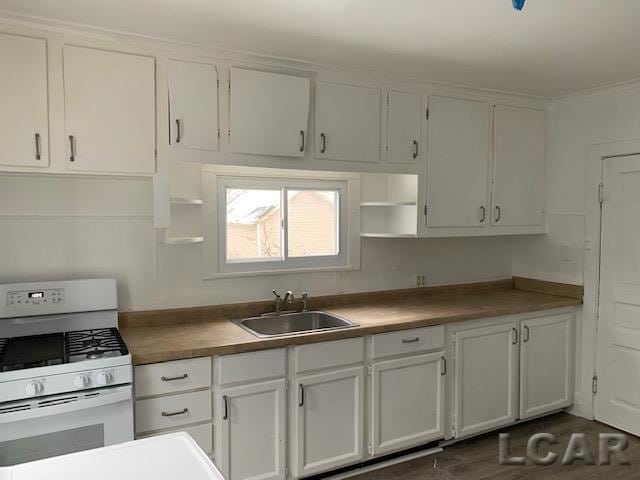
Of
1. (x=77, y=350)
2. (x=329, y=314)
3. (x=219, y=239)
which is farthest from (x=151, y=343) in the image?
(x=329, y=314)

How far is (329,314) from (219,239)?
787 mm

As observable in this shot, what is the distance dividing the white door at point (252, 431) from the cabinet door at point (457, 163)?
1.48 metres

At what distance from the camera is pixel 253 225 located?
123 inches

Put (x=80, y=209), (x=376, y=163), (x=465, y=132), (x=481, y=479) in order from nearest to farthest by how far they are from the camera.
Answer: (x=80, y=209)
(x=481, y=479)
(x=376, y=163)
(x=465, y=132)

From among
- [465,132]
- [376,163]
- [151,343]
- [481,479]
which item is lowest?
[481,479]

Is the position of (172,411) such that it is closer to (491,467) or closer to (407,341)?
(407,341)

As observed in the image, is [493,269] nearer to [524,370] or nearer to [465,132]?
[524,370]

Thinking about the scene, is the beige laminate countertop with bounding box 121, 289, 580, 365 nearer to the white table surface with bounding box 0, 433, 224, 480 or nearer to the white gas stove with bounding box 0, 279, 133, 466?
the white gas stove with bounding box 0, 279, 133, 466

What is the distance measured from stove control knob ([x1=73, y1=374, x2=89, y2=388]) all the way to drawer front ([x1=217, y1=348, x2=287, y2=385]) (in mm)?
590

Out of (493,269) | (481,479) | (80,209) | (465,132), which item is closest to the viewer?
(80,209)

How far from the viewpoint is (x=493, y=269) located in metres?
4.02

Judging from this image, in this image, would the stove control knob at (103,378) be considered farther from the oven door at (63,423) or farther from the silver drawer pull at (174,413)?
the silver drawer pull at (174,413)

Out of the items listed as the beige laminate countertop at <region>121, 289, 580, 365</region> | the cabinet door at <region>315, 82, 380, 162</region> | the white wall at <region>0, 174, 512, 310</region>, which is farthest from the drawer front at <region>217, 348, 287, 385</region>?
the cabinet door at <region>315, 82, 380, 162</region>

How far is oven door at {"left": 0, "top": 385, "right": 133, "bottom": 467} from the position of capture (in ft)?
6.21
